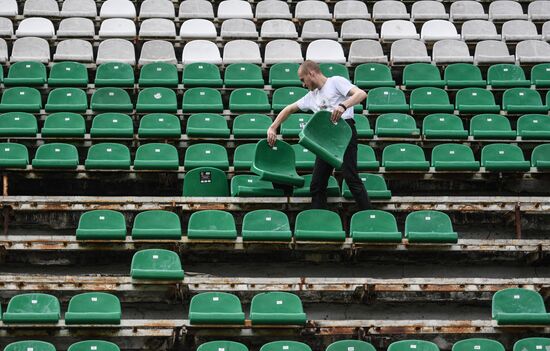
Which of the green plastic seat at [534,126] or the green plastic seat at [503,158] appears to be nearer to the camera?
the green plastic seat at [503,158]

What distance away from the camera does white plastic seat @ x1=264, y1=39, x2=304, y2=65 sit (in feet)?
46.8

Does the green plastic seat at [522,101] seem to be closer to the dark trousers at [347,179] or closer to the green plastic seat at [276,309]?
the dark trousers at [347,179]

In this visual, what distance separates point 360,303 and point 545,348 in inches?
69.9

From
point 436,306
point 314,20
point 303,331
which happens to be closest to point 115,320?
point 303,331

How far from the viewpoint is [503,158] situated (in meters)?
12.2

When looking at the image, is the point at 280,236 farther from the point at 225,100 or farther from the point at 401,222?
the point at 225,100

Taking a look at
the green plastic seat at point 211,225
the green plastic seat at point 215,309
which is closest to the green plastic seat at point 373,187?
the green plastic seat at point 211,225

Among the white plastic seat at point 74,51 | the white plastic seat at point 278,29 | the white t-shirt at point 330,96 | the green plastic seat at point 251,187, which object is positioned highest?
the white plastic seat at point 278,29

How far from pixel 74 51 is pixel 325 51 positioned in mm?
3126

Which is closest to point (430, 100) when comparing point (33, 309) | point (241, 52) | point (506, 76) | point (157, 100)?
point (506, 76)

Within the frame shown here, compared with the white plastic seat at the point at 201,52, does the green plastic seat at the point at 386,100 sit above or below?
below

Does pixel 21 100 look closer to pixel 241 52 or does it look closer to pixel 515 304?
pixel 241 52

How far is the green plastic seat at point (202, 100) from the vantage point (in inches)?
507

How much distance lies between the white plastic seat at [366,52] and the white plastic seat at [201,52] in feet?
5.51
